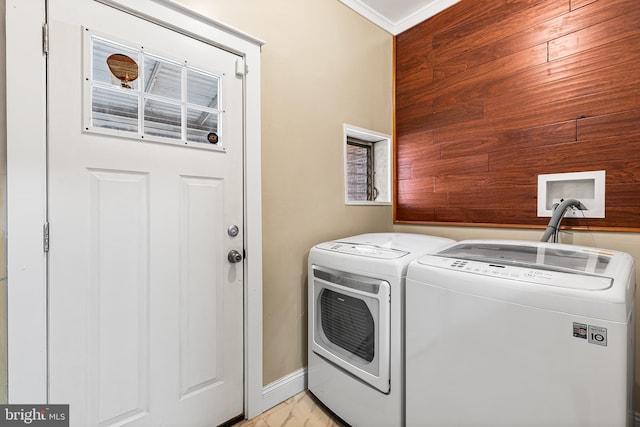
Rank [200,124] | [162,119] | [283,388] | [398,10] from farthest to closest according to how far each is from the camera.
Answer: [398,10] < [283,388] < [200,124] < [162,119]

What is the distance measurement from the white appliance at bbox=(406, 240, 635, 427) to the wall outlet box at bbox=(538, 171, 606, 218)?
430mm

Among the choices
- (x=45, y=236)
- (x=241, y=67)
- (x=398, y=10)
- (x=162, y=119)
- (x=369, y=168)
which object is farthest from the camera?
(x=369, y=168)

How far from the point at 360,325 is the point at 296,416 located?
671mm

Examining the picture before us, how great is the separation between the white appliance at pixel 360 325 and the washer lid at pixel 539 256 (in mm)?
193

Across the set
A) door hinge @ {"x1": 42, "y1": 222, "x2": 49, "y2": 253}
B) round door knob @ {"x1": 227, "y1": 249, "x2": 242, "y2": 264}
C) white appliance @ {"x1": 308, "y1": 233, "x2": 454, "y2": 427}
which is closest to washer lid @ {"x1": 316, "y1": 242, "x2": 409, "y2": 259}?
white appliance @ {"x1": 308, "y1": 233, "x2": 454, "y2": 427}

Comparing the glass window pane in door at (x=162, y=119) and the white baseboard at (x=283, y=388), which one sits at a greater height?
the glass window pane in door at (x=162, y=119)

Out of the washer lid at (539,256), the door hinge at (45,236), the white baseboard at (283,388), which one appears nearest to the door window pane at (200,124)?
the door hinge at (45,236)

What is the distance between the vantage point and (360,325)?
1.41m

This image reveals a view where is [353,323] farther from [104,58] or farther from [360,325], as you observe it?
[104,58]

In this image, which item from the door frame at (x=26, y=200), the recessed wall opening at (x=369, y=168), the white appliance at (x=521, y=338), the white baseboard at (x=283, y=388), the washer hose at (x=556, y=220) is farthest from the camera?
the recessed wall opening at (x=369, y=168)

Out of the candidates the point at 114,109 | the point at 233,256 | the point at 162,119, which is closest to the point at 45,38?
the point at 114,109

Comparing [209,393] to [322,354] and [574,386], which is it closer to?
[322,354]

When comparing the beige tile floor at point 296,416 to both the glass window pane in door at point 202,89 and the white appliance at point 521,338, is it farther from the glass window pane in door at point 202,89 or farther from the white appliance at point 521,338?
the glass window pane in door at point 202,89

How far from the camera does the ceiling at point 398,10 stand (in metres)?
2.03
